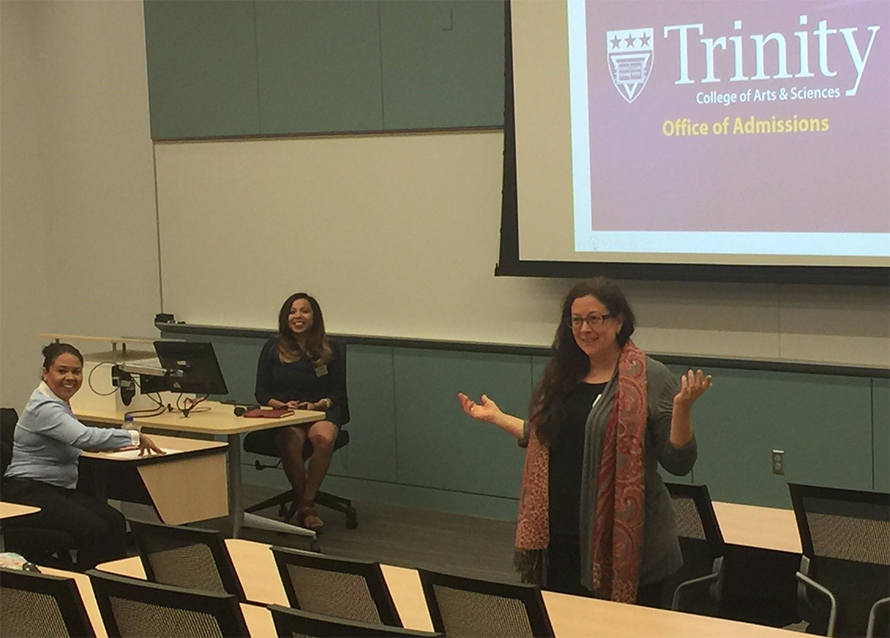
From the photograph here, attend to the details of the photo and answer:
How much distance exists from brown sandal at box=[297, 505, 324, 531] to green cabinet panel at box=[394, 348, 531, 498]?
730 mm

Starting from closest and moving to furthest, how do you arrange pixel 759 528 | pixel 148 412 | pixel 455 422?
pixel 759 528, pixel 148 412, pixel 455 422

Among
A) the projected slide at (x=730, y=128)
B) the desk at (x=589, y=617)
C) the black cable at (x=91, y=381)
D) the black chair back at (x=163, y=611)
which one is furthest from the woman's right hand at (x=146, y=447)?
the black chair back at (x=163, y=611)

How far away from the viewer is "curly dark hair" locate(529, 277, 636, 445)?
11.8 feet

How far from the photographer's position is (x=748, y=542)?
13.3 ft

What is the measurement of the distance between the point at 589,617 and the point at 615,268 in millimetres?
3347

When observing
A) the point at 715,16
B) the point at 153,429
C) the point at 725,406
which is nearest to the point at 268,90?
the point at 153,429

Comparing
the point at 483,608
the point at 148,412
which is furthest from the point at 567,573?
the point at 148,412

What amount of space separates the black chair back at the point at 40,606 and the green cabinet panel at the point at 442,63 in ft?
14.6

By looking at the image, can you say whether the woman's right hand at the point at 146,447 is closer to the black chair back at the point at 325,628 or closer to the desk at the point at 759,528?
the desk at the point at 759,528

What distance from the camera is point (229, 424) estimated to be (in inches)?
242

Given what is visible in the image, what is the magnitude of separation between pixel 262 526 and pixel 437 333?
156 cm

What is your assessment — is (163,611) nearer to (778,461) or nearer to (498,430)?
(778,461)

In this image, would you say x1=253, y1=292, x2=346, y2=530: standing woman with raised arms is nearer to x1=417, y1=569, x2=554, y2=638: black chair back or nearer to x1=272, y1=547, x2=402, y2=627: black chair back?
x1=272, y1=547, x2=402, y2=627: black chair back

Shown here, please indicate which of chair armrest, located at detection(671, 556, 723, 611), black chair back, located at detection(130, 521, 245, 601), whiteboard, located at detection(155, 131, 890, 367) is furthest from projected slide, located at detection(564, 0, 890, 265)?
black chair back, located at detection(130, 521, 245, 601)
